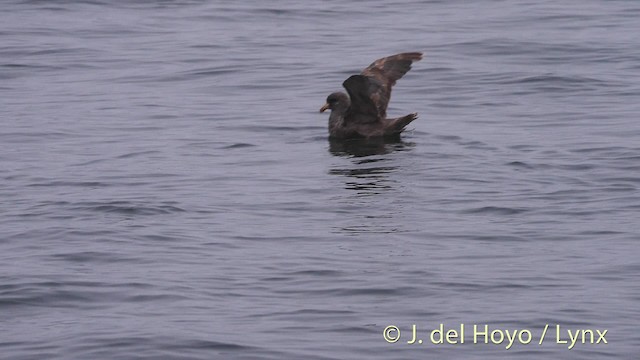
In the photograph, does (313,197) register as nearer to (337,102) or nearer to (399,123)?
(399,123)

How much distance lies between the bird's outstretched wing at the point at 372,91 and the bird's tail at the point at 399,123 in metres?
0.31

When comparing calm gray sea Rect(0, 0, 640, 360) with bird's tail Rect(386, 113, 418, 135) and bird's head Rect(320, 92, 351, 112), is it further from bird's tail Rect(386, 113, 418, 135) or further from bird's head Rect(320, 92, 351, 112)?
bird's head Rect(320, 92, 351, 112)

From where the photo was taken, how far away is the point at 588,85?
1923 centimetres

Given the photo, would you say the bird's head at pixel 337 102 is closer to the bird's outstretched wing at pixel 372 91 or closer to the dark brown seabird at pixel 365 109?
the dark brown seabird at pixel 365 109

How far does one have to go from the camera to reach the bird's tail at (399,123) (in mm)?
15828

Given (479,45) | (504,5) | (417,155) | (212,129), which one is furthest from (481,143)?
(504,5)

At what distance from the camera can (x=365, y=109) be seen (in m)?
16.4

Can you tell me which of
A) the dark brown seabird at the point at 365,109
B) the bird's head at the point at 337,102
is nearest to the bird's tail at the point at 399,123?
the dark brown seabird at the point at 365,109

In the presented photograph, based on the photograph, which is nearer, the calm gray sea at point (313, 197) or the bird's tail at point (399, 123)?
the calm gray sea at point (313, 197)

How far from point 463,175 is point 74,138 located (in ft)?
16.0

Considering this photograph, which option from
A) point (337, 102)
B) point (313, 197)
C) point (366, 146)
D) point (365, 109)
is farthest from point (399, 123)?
point (313, 197)

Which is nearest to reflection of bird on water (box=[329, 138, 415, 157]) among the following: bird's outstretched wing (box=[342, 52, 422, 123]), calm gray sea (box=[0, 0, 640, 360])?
calm gray sea (box=[0, 0, 640, 360])

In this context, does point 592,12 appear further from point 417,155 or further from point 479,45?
point 417,155

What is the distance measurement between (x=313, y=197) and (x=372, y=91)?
3658 millimetres
